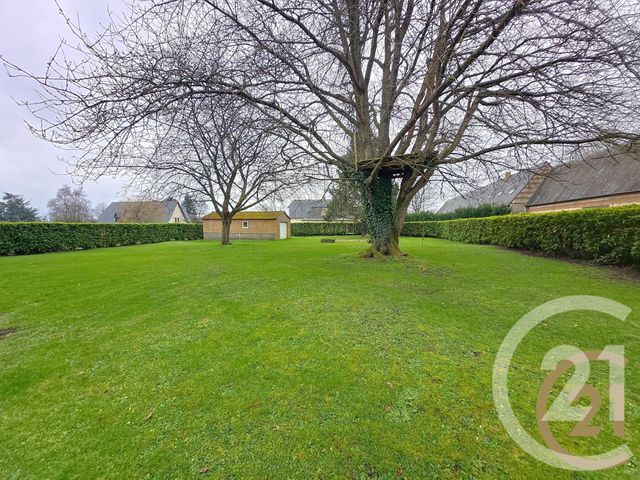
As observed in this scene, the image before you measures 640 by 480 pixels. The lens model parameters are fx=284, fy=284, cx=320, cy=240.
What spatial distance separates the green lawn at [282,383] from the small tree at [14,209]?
53.2 m

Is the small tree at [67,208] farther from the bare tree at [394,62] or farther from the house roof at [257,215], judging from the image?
the bare tree at [394,62]

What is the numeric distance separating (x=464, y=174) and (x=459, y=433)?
916 cm

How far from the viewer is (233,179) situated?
1908cm

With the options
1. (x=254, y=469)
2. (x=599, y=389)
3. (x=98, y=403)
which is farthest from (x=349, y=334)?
(x=98, y=403)

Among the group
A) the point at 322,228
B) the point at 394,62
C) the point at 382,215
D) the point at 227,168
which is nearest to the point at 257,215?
the point at 322,228

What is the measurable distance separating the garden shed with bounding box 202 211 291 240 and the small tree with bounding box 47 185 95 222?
19102mm

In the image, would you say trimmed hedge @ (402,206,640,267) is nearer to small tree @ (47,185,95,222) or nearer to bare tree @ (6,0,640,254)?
bare tree @ (6,0,640,254)

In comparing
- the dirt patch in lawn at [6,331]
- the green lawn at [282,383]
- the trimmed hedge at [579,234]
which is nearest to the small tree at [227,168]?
the green lawn at [282,383]

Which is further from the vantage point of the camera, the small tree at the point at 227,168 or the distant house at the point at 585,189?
the distant house at the point at 585,189

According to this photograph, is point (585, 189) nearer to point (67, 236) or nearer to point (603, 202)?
point (603, 202)

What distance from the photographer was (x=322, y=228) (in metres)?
36.9

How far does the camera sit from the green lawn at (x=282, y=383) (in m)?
Answer: 1.78

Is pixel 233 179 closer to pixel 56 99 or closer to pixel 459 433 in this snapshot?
pixel 56 99

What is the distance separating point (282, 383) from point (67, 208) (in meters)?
48.6
